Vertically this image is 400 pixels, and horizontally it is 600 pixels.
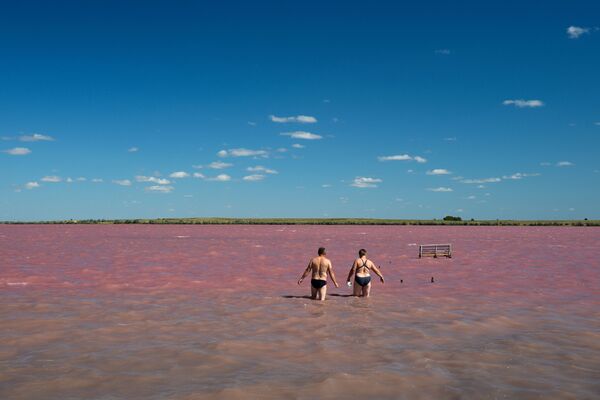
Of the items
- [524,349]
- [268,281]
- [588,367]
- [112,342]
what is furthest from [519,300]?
[112,342]

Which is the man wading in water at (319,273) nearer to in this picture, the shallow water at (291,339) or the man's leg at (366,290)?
the shallow water at (291,339)

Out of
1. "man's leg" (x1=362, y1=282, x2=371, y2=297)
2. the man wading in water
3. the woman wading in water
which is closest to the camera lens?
the man wading in water

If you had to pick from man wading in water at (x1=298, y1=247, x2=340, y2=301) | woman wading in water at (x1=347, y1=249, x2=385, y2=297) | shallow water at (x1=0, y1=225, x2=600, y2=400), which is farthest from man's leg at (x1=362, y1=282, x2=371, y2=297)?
man wading in water at (x1=298, y1=247, x2=340, y2=301)

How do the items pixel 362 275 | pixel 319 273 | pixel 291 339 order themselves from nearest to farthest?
pixel 291 339, pixel 319 273, pixel 362 275

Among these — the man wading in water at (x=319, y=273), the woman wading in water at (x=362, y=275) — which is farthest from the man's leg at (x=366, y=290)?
the man wading in water at (x=319, y=273)

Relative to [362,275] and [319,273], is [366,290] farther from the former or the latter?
[319,273]

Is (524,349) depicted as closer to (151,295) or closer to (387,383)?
(387,383)

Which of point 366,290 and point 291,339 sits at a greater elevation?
point 366,290

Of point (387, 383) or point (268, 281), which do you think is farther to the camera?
point (268, 281)

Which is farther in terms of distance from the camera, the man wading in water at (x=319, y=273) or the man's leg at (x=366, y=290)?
the man's leg at (x=366, y=290)

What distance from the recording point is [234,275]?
84.9 feet

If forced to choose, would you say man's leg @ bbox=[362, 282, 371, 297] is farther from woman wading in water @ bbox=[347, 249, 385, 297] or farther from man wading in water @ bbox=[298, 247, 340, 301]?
man wading in water @ bbox=[298, 247, 340, 301]

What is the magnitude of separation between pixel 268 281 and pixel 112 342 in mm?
12541

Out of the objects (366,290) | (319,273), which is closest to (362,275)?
(366,290)
